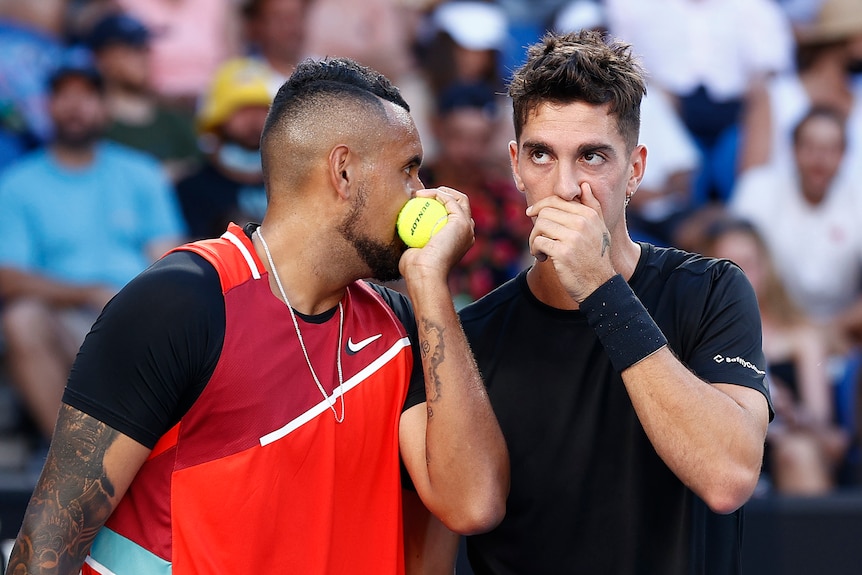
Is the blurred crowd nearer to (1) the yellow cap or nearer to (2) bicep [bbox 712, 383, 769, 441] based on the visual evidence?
(1) the yellow cap

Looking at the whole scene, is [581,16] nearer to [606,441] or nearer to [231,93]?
[231,93]

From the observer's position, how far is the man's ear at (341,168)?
3023 millimetres

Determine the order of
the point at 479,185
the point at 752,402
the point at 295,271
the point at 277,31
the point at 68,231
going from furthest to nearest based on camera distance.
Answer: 1. the point at 277,31
2. the point at 479,185
3. the point at 68,231
4. the point at 295,271
5. the point at 752,402

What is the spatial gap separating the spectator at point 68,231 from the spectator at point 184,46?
48cm

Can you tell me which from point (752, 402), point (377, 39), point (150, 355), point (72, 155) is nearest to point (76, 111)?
point (72, 155)

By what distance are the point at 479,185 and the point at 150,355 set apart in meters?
4.36

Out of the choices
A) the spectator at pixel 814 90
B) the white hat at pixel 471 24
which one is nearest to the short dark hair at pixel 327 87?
the white hat at pixel 471 24

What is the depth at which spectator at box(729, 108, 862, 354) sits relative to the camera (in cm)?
716

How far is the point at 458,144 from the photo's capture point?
6914 mm

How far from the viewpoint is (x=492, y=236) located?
259 inches

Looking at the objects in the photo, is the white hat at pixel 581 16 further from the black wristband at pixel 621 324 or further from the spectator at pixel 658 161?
the black wristband at pixel 621 324

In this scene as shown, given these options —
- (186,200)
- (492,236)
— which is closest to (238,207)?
(186,200)

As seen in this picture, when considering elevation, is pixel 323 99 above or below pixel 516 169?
above

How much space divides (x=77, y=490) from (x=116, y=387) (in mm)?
281
